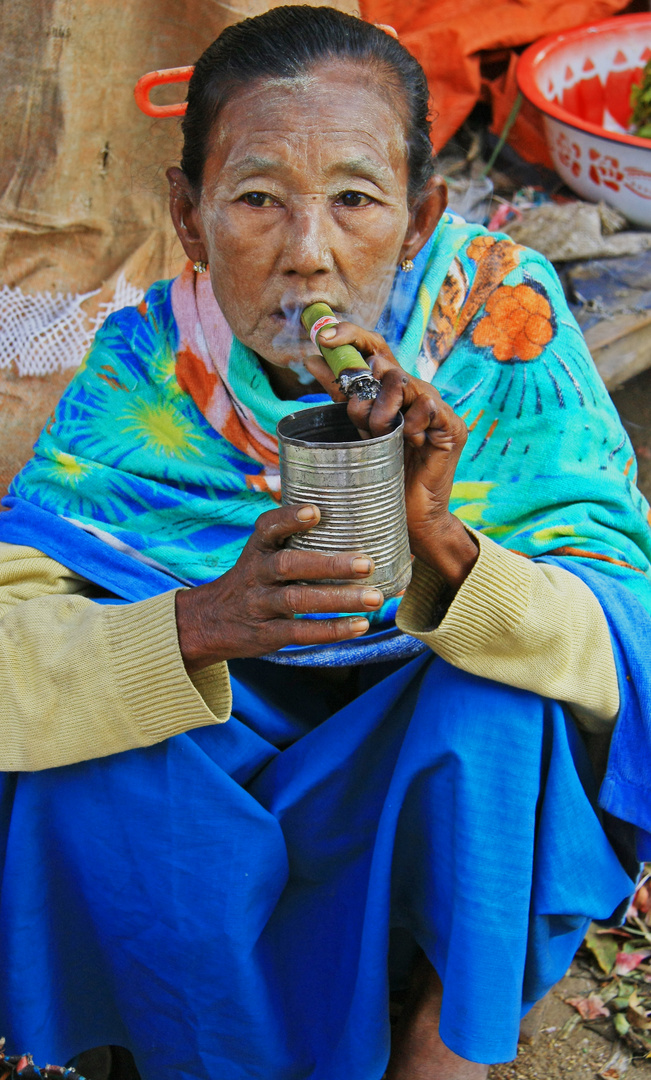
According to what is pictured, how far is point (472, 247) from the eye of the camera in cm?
191

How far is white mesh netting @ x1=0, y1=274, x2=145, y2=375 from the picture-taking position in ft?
10.2

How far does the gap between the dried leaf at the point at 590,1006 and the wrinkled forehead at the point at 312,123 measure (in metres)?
1.76

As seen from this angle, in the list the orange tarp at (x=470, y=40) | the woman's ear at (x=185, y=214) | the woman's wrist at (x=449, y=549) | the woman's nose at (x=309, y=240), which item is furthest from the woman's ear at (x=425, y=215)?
the orange tarp at (x=470, y=40)

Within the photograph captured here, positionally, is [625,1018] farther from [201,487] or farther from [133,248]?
[133,248]

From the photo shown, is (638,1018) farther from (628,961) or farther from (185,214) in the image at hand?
(185,214)

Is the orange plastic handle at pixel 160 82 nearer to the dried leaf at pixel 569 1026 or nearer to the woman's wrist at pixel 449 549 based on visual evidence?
the woman's wrist at pixel 449 549

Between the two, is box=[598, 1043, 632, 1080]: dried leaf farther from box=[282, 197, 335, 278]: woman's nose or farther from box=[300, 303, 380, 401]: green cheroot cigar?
box=[282, 197, 335, 278]: woman's nose

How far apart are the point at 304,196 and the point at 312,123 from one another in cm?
11

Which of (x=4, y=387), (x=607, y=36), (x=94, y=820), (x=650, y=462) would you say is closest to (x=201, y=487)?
(x=94, y=820)

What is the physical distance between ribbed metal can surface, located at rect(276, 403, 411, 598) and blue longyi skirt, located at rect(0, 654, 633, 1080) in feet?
1.30

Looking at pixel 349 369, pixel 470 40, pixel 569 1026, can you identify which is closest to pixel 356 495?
pixel 349 369

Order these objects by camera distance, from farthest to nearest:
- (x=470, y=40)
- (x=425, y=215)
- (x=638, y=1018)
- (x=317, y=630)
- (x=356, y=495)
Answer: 1. (x=470, y=40)
2. (x=638, y=1018)
3. (x=425, y=215)
4. (x=317, y=630)
5. (x=356, y=495)

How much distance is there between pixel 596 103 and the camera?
4570 mm

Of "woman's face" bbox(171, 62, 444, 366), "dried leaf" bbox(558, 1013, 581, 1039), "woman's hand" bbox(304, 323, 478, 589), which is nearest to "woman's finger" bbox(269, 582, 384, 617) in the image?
"woman's hand" bbox(304, 323, 478, 589)
